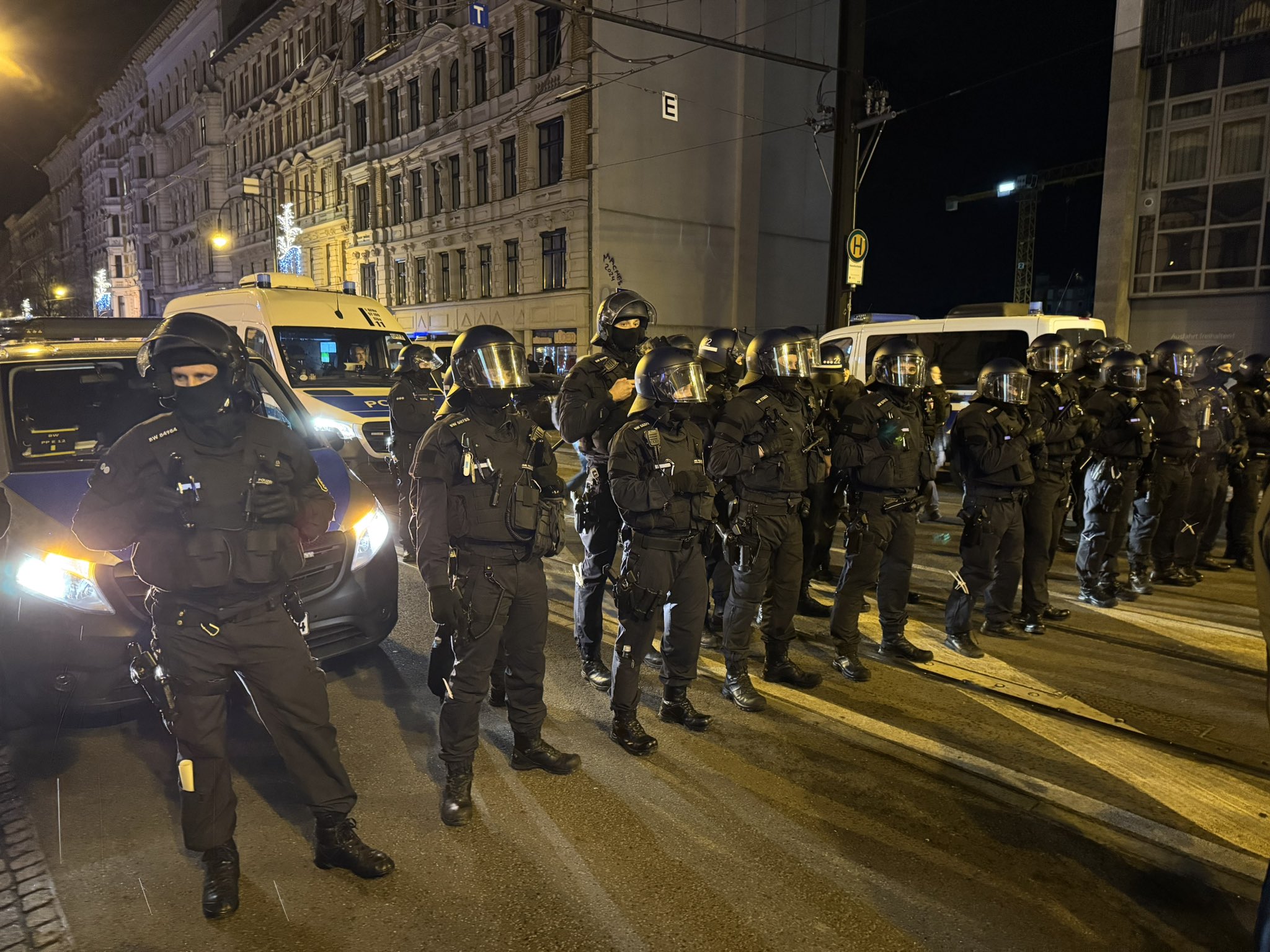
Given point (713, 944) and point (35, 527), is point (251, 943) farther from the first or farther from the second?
point (35, 527)

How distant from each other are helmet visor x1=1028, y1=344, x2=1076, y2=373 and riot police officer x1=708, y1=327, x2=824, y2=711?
264 centimetres

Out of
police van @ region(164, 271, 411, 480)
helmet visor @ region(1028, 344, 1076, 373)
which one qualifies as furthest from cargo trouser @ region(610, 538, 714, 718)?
police van @ region(164, 271, 411, 480)

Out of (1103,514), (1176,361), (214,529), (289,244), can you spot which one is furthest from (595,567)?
(289,244)

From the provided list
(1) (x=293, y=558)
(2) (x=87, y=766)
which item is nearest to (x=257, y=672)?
(1) (x=293, y=558)

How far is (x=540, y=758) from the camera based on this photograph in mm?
3996

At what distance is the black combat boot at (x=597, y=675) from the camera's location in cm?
509

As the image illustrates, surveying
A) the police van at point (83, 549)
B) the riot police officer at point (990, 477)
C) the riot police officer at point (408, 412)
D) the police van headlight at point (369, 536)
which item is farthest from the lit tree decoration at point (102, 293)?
the riot police officer at point (990, 477)

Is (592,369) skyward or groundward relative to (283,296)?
groundward

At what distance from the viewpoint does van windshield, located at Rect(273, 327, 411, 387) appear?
10.8m

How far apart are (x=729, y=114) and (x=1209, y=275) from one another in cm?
1664

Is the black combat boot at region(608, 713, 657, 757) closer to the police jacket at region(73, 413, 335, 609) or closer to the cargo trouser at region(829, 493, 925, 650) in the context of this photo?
the cargo trouser at region(829, 493, 925, 650)

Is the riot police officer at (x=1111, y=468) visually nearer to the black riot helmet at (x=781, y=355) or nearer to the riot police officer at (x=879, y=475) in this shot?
the riot police officer at (x=879, y=475)

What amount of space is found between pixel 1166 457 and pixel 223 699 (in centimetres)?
744

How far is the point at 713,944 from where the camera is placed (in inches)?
111
